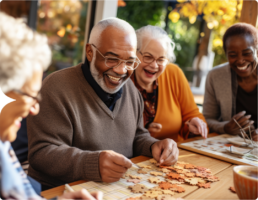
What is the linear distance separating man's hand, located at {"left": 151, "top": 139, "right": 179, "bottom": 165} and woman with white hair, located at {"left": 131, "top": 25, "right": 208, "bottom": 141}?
2.02ft

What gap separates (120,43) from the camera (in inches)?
67.9

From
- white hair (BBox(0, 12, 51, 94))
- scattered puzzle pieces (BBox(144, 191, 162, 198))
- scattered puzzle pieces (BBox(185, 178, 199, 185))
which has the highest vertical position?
white hair (BBox(0, 12, 51, 94))

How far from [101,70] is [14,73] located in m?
1.09

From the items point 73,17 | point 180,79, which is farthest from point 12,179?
point 73,17

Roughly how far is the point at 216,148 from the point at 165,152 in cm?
61

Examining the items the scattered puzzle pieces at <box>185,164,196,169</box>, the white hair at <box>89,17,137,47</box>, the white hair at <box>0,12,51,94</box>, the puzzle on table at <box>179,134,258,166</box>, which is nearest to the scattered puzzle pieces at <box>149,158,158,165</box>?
the scattered puzzle pieces at <box>185,164,196,169</box>

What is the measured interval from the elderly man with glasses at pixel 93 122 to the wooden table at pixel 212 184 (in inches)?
5.5

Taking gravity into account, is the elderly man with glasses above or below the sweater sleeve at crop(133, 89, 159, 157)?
above

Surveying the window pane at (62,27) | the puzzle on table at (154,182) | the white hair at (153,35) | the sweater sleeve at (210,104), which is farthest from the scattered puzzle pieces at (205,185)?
the window pane at (62,27)

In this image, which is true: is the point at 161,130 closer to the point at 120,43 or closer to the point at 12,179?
the point at 120,43

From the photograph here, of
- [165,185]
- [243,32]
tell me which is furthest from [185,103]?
[165,185]

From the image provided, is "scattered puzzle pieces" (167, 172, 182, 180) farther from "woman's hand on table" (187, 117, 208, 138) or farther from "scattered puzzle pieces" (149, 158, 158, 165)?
"woman's hand on table" (187, 117, 208, 138)

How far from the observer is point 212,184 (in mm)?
1395

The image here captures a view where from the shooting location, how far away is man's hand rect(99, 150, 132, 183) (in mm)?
1278
